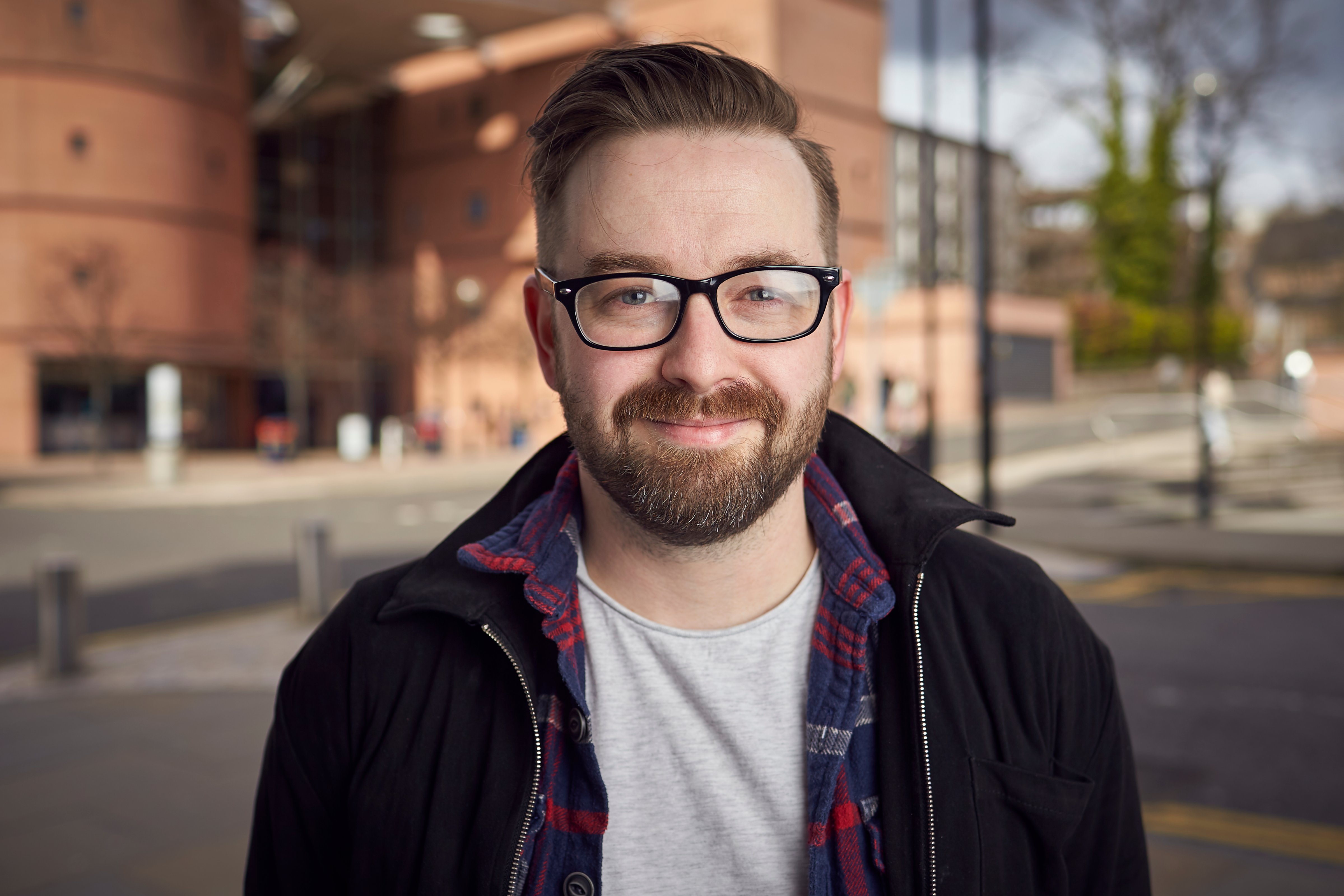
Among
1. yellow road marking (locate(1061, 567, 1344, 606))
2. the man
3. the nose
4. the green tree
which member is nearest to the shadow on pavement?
yellow road marking (locate(1061, 567, 1344, 606))

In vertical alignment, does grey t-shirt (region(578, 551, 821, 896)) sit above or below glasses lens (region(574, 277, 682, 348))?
below

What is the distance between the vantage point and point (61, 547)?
13312 millimetres

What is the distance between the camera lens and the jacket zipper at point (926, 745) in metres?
1.53

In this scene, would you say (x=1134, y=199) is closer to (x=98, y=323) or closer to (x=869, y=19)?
(x=869, y=19)

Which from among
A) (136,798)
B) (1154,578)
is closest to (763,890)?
(136,798)

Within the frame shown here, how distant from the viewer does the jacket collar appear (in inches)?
66.4

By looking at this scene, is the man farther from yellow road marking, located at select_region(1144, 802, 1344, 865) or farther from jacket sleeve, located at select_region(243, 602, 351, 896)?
yellow road marking, located at select_region(1144, 802, 1344, 865)

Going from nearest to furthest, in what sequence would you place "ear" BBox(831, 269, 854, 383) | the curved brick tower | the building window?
"ear" BBox(831, 269, 854, 383)
the curved brick tower
the building window

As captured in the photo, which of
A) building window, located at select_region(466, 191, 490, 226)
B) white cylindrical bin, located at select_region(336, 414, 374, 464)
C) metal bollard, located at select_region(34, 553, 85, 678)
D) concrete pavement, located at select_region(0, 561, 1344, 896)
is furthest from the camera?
building window, located at select_region(466, 191, 490, 226)

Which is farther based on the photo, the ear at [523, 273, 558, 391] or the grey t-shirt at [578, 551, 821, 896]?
the ear at [523, 273, 558, 391]

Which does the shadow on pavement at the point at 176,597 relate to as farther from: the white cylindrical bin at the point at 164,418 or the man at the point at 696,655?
the white cylindrical bin at the point at 164,418

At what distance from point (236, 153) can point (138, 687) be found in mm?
36207

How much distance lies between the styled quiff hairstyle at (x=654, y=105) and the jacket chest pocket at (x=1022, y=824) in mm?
920

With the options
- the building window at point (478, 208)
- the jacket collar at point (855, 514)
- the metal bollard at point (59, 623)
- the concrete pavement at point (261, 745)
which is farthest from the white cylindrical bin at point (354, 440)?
the jacket collar at point (855, 514)
